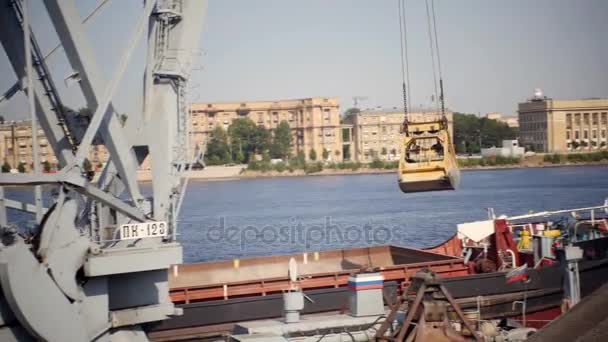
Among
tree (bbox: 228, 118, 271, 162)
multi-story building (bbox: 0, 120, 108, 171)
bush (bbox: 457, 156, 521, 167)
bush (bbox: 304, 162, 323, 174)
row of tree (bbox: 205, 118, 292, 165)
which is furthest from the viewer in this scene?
bush (bbox: 304, 162, 323, 174)

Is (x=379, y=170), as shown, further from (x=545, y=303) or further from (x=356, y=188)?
(x=545, y=303)

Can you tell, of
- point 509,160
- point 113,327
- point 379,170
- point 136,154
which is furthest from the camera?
point 379,170

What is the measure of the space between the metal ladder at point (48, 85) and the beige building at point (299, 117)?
398ft

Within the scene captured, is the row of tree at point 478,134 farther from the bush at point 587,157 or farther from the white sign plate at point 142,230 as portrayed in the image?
the white sign plate at point 142,230

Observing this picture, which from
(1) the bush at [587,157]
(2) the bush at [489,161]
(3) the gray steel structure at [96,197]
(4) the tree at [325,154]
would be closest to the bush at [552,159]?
(1) the bush at [587,157]

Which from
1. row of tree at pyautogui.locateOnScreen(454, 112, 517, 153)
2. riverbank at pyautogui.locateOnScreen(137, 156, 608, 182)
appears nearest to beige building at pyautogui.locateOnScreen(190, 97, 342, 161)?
riverbank at pyautogui.locateOnScreen(137, 156, 608, 182)

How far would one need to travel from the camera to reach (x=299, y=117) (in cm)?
14075

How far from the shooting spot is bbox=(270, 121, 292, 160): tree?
128625mm

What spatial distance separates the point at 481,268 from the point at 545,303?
163 centimetres

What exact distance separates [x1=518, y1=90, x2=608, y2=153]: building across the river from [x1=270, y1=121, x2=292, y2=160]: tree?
1440 inches

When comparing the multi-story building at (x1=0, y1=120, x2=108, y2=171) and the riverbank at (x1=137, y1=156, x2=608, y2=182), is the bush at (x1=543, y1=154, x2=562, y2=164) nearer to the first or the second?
the riverbank at (x1=137, y1=156, x2=608, y2=182)

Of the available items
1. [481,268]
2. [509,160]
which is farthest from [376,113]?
[481,268]

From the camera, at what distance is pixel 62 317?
12.1 m

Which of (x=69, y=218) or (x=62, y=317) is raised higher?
(x=69, y=218)
